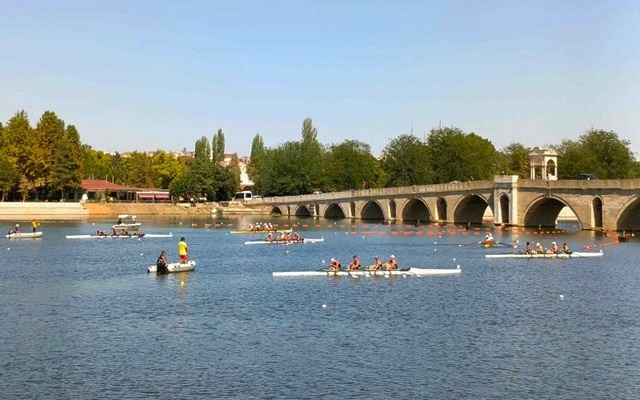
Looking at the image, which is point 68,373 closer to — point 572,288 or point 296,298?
point 296,298

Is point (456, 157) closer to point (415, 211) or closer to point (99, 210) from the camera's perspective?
point (415, 211)

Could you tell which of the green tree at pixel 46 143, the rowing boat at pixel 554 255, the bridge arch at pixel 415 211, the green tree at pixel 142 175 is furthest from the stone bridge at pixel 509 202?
the green tree at pixel 142 175

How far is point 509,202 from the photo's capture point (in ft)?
294

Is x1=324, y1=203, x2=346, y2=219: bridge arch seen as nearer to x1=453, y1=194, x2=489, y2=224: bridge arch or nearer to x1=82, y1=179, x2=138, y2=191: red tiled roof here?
x1=453, y1=194, x2=489, y2=224: bridge arch

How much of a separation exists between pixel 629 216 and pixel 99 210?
317 ft

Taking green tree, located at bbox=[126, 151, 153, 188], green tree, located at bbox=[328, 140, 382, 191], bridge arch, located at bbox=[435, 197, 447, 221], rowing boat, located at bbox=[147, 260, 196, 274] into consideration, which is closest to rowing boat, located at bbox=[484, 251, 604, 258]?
rowing boat, located at bbox=[147, 260, 196, 274]

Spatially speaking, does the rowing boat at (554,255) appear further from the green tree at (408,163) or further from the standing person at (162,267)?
the green tree at (408,163)

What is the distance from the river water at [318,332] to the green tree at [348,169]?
102m

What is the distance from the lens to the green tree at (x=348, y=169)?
524ft

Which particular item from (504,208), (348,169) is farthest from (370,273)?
(348,169)

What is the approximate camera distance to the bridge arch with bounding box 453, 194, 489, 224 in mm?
101688

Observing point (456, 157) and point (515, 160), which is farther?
point (515, 160)

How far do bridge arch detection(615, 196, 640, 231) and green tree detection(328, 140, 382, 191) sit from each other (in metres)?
82.6

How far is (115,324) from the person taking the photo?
3362 cm
